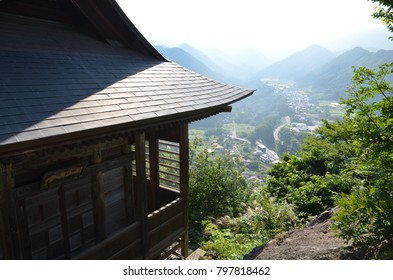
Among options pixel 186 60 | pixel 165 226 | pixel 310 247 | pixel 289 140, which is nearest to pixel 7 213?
pixel 165 226

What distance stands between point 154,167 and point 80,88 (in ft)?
12.1

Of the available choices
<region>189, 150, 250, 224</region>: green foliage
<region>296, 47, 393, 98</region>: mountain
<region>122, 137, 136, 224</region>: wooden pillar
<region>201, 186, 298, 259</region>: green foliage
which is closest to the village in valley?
<region>296, 47, 393, 98</region>: mountain

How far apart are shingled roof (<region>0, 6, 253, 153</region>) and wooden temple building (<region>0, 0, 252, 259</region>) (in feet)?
0.07

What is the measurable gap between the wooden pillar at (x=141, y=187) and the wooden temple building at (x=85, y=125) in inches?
0.8

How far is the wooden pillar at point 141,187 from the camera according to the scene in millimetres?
5508

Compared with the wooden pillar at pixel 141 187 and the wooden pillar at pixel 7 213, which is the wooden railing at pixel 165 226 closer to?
the wooden pillar at pixel 141 187

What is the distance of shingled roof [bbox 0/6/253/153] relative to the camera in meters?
3.57

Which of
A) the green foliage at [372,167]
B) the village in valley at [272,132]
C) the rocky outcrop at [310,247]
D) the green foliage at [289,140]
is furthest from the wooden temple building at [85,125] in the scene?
the green foliage at [289,140]

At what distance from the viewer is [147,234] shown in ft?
20.0

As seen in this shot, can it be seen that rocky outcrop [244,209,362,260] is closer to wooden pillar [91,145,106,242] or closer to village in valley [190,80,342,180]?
wooden pillar [91,145,106,242]

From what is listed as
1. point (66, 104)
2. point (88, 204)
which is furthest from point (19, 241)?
point (66, 104)

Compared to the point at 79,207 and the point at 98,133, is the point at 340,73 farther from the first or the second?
the point at 98,133

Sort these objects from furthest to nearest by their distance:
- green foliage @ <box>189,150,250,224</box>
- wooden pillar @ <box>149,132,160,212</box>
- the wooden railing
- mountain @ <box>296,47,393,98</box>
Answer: mountain @ <box>296,47,393,98</box> → green foliage @ <box>189,150,250,224</box> → wooden pillar @ <box>149,132,160,212</box> → the wooden railing

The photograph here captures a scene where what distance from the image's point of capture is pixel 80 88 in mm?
4711
